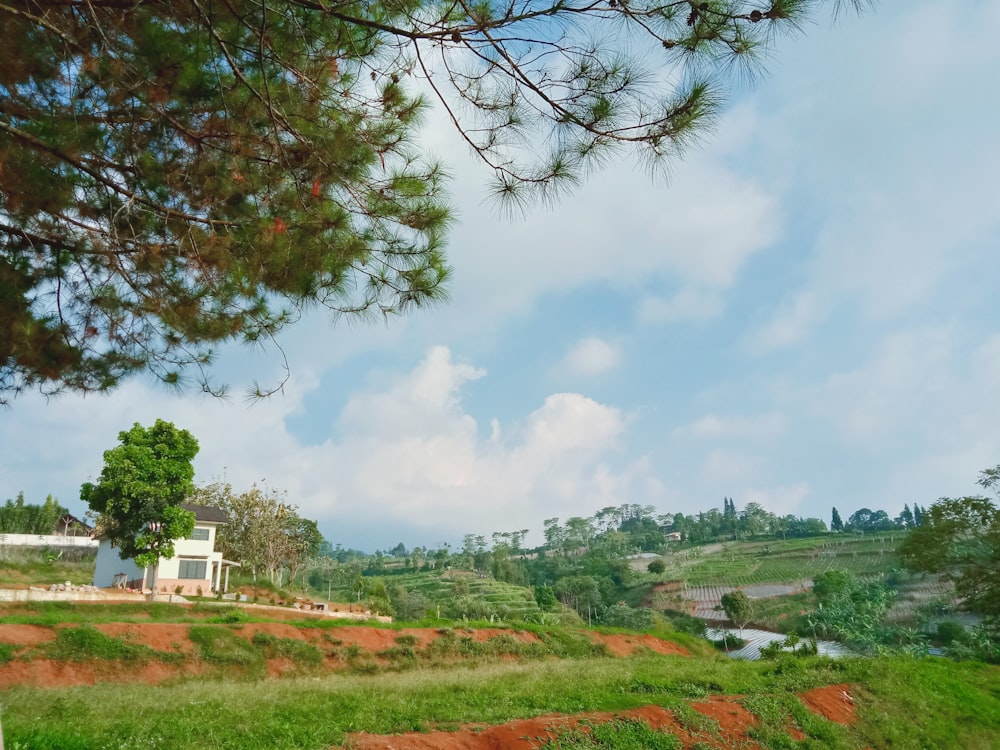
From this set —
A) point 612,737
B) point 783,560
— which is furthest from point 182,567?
point 783,560

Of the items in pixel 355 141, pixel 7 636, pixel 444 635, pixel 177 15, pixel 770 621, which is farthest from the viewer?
pixel 770 621

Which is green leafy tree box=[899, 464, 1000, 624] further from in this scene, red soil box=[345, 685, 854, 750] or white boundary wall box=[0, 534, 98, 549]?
white boundary wall box=[0, 534, 98, 549]

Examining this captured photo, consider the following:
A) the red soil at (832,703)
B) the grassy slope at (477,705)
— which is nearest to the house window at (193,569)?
the grassy slope at (477,705)

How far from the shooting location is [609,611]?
120 ft

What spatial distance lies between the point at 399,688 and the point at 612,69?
23.9 feet

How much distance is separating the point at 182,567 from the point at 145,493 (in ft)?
23.3

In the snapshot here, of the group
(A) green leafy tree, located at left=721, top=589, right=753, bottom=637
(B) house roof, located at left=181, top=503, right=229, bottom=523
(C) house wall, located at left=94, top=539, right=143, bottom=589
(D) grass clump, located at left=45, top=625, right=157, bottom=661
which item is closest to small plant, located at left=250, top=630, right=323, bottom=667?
(D) grass clump, located at left=45, top=625, right=157, bottom=661

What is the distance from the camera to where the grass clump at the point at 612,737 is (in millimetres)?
5258

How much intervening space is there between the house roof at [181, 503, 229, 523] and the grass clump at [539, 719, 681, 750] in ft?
82.9

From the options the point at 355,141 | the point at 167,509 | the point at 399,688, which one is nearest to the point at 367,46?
the point at 355,141

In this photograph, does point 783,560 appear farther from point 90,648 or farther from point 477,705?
point 90,648

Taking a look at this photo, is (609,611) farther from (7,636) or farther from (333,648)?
(7,636)

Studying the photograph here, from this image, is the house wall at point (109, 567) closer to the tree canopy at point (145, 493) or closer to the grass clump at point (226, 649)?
the tree canopy at point (145, 493)

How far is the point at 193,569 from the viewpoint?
26188 millimetres
